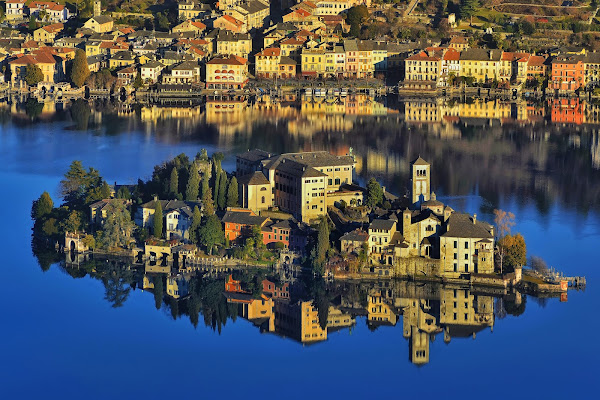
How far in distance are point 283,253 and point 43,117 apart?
20282mm

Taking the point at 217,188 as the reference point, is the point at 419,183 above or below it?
above

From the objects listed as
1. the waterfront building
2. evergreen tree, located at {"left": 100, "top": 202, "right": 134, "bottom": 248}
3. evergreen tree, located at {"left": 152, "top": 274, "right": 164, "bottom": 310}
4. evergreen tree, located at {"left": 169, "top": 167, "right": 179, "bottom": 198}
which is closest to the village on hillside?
the waterfront building

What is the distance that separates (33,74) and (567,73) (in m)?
17.8

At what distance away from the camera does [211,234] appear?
27.0m

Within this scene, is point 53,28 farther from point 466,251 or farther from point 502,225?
point 466,251

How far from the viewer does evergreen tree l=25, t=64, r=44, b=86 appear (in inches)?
1973

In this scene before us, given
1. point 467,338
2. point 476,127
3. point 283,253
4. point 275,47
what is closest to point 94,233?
point 283,253

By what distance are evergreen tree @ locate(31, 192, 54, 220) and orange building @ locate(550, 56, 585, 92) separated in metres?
24.8

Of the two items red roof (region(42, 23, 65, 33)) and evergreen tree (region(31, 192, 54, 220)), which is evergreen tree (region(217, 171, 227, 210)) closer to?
evergreen tree (region(31, 192, 54, 220))

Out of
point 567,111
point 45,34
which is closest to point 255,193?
point 567,111

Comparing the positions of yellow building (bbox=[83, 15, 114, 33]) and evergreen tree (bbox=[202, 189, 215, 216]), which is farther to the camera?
yellow building (bbox=[83, 15, 114, 33])

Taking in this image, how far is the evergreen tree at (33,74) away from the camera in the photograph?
50.1 meters

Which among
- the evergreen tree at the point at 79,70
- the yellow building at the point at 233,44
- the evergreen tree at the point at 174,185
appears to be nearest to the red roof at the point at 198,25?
the yellow building at the point at 233,44

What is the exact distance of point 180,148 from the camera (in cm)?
3825
